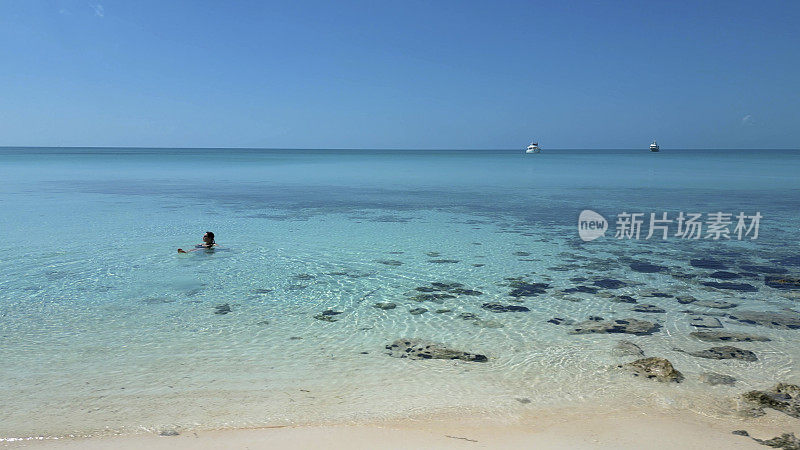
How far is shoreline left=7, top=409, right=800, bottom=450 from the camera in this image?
19.5 feet

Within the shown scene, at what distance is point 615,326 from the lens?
10117 millimetres

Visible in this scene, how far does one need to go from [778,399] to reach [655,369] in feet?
5.05

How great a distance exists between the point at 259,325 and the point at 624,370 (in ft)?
21.4

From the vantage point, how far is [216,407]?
6898 mm

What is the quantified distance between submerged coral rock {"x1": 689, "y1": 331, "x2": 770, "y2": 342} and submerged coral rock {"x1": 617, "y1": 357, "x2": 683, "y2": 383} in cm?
182

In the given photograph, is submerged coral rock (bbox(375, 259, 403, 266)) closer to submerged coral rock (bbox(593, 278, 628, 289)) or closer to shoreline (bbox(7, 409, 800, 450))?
submerged coral rock (bbox(593, 278, 628, 289))

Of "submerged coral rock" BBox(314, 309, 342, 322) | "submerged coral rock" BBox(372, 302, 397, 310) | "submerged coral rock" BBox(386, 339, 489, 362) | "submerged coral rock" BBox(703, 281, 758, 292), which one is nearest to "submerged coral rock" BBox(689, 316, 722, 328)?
"submerged coral rock" BBox(703, 281, 758, 292)

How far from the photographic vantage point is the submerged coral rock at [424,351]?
8672mm

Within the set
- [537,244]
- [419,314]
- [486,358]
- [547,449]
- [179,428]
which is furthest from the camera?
[537,244]

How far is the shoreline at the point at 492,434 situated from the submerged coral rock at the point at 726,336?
2.89m

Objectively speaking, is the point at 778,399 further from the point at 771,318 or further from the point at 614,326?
the point at 771,318

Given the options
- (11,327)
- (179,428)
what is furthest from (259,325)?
(11,327)

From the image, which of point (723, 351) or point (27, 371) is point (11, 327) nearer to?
point (27, 371)

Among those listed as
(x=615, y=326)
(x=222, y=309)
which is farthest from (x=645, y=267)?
(x=222, y=309)
